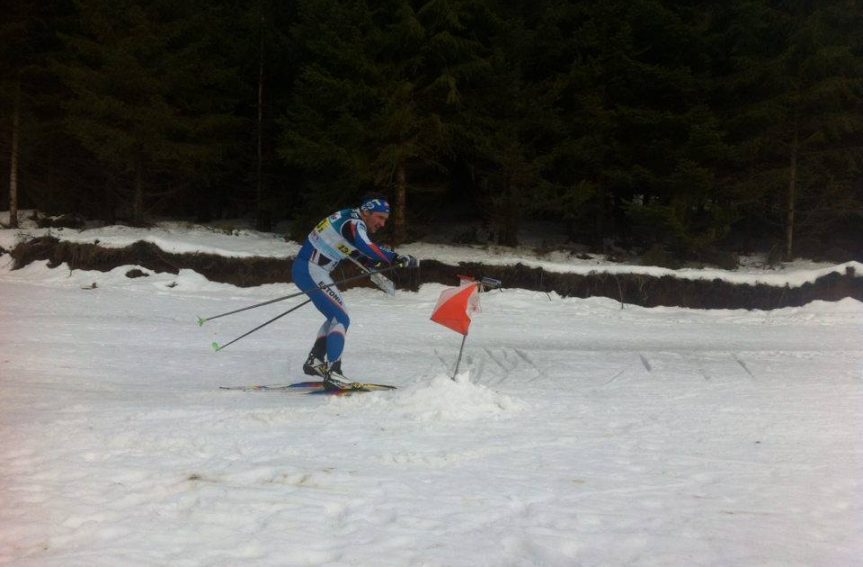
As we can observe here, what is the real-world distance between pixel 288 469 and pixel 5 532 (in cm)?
154

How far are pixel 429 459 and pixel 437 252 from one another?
15546 millimetres

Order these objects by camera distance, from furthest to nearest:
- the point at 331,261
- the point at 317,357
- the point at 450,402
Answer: the point at 317,357
the point at 331,261
the point at 450,402

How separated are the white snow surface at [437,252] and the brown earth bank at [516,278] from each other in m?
0.21

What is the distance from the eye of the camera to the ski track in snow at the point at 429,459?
3.12 meters

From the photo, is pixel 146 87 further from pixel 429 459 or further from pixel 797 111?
pixel 797 111

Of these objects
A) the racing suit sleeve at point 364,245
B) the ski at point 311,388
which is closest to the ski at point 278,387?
the ski at point 311,388

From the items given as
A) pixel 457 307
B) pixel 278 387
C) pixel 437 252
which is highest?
pixel 437 252

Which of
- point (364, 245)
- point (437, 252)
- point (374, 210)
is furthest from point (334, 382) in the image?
point (437, 252)

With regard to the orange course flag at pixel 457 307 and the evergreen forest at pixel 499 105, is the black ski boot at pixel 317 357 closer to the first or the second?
the orange course flag at pixel 457 307

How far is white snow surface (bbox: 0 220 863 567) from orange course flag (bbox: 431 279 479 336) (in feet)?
2.60

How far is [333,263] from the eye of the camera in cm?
732

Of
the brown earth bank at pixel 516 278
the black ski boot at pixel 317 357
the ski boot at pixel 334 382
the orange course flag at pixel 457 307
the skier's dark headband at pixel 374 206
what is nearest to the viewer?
the orange course flag at pixel 457 307

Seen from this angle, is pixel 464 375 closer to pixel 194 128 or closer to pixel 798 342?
pixel 798 342

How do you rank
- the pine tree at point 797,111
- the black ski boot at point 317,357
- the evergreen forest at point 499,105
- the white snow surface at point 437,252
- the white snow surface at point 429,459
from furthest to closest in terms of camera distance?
the pine tree at point 797,111, the evergreen forest at point 499,105, the white snow surface at point 437,252, the black ski boot at point 317,357, the white snow surface at point 429,459
